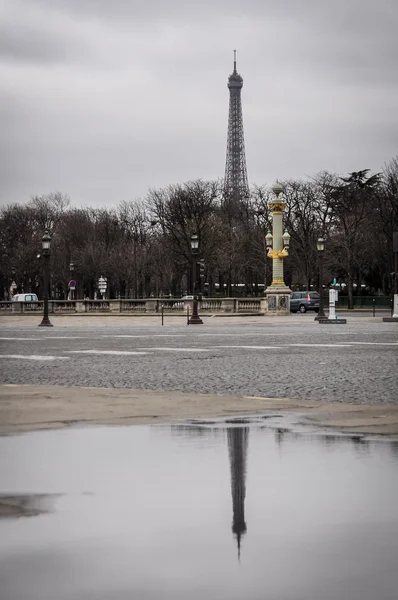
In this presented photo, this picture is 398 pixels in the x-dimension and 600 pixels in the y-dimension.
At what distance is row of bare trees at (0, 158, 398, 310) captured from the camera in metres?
97.1

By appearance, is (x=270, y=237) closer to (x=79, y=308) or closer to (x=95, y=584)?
(x=79, y=308)

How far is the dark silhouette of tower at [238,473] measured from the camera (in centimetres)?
500

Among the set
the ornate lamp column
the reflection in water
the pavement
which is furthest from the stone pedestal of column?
the reflection in water

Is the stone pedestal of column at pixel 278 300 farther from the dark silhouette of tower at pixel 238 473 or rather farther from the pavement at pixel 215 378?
the dark silhouette of tower at pixel 238 473

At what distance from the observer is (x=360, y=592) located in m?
3.90

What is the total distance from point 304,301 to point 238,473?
73.5 m

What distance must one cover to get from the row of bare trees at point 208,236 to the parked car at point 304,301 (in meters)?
10.7

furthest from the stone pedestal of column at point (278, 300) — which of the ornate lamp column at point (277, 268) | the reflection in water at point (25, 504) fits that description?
the reflection in water at point (25, 504)

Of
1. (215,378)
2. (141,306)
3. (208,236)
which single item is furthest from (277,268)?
(215,378)

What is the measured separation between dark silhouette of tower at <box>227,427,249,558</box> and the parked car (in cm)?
7085

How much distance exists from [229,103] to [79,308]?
113 m


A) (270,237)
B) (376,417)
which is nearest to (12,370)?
(376,417)

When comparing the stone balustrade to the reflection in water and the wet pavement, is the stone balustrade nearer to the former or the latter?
the wet pavement

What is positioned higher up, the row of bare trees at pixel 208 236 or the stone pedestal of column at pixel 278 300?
the row of bare trees at pixel 208 236
